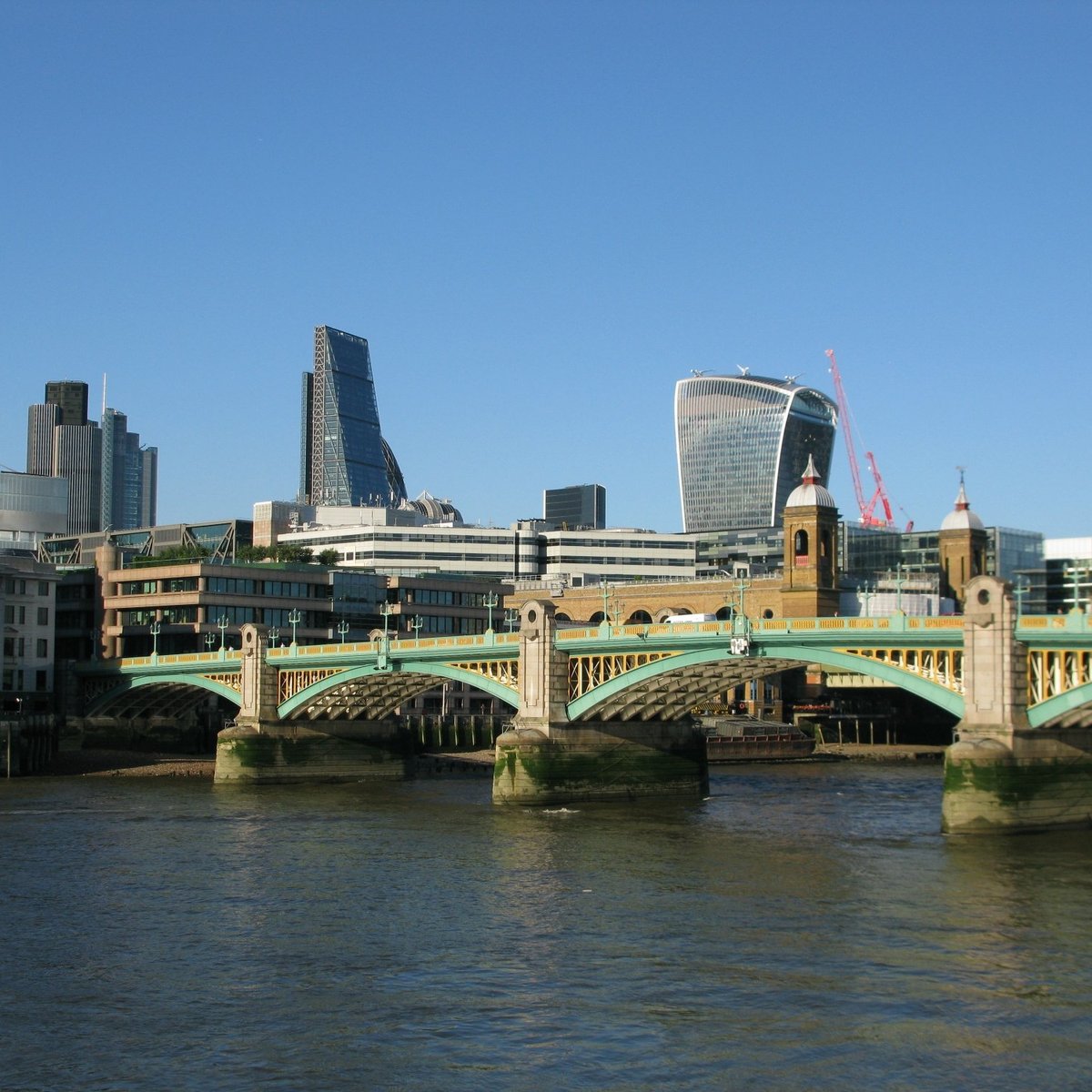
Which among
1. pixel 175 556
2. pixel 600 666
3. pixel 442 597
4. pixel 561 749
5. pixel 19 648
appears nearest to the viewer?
pixel 561 749

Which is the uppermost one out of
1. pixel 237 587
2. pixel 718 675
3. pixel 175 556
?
pixel 175 556

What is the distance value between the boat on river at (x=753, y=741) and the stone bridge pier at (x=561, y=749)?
138ft

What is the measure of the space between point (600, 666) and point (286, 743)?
90.1 ft

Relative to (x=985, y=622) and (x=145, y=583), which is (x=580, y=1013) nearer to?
(x=985, y=622)

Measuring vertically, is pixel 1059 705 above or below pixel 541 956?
above

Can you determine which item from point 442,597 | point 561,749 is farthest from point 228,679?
point 442,597

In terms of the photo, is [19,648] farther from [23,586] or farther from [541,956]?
[541,956]

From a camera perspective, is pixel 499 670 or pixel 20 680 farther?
pixel 20 680

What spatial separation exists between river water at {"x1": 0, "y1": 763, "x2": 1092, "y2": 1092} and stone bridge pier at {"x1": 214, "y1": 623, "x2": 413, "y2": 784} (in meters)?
25.5

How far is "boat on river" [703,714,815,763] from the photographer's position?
130625 mm

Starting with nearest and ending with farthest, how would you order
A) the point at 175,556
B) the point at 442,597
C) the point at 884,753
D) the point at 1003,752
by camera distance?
1. the point at 1003,752
2. the point at 884,753
3. the point at 175,556
4. the point at 442,597

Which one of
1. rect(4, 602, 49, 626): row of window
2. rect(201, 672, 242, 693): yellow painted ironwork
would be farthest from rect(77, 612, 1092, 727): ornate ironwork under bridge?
rect(4, 602, 49, 626): row of window

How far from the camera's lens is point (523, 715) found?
274 ft

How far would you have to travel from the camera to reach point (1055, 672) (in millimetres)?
65562
